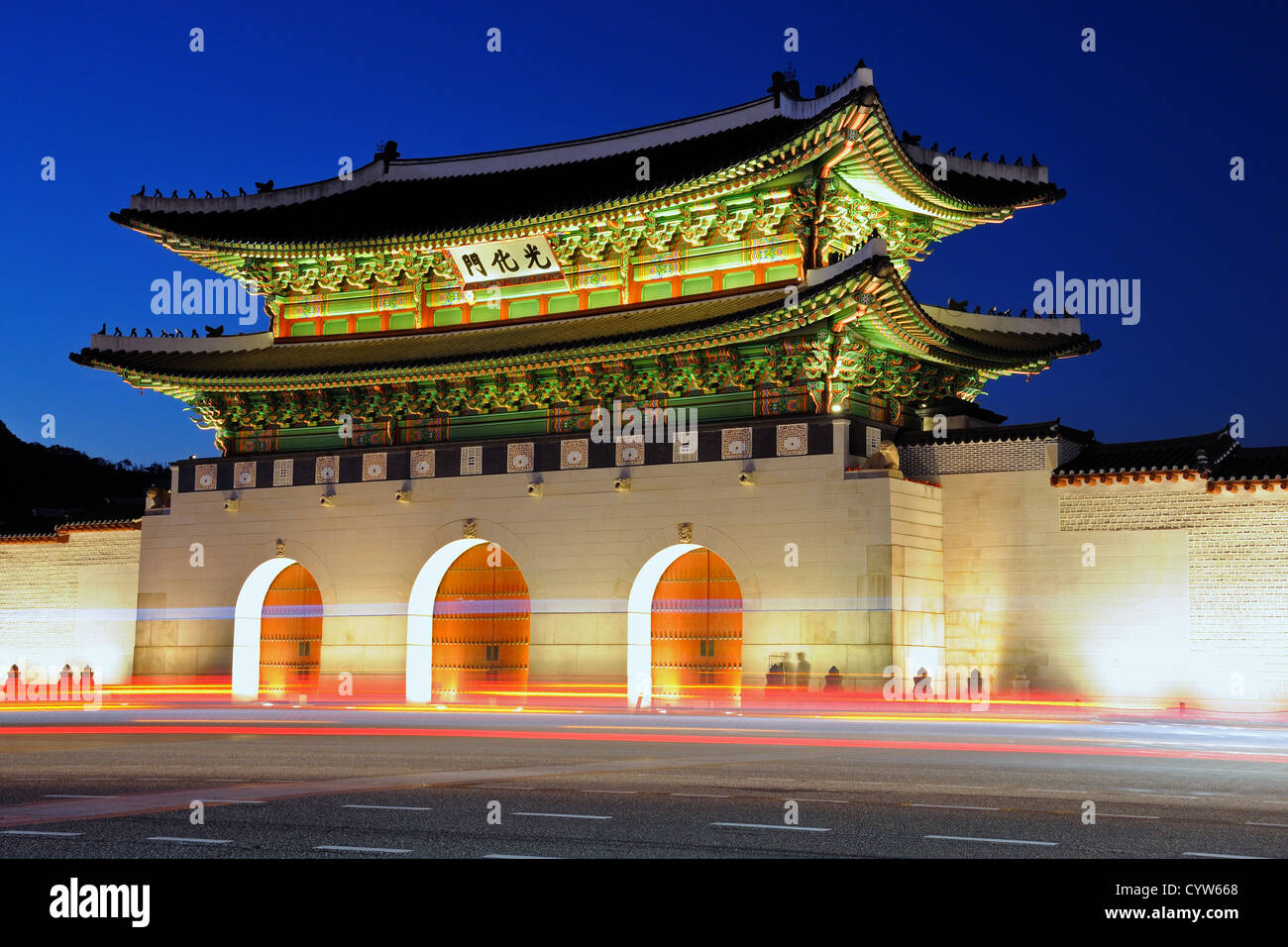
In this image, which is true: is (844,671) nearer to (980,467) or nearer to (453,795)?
(980,467)

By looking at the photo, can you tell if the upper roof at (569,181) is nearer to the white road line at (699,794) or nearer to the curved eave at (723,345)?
the curved eave at (723,345)

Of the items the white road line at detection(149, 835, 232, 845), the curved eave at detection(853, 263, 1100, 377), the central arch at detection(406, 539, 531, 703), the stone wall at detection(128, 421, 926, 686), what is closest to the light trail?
the stone wall at detection(128, 421, 926, 686)

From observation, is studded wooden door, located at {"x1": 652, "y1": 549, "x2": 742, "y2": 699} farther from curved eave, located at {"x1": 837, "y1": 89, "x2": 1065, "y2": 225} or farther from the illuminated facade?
curved eave, located at {"x1": 837, "y1": 89, "x2": 1065, "y2": 225}

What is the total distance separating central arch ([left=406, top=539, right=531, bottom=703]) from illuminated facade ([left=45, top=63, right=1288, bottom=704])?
0.26ft

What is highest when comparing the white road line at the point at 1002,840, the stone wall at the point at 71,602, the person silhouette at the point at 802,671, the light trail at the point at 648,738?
the stone wall at the point at 71,602

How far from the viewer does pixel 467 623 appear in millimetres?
36000

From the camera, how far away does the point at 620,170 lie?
1417 inches

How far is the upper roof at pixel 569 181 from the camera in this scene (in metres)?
30.5

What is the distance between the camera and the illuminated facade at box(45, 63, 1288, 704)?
29812 mm

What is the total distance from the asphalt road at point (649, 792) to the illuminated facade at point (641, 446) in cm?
656

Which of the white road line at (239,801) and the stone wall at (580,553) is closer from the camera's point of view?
the white road line at (239,801)

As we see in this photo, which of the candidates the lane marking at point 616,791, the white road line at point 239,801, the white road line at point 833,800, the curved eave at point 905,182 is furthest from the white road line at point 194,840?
the curved eave at point 905,182
